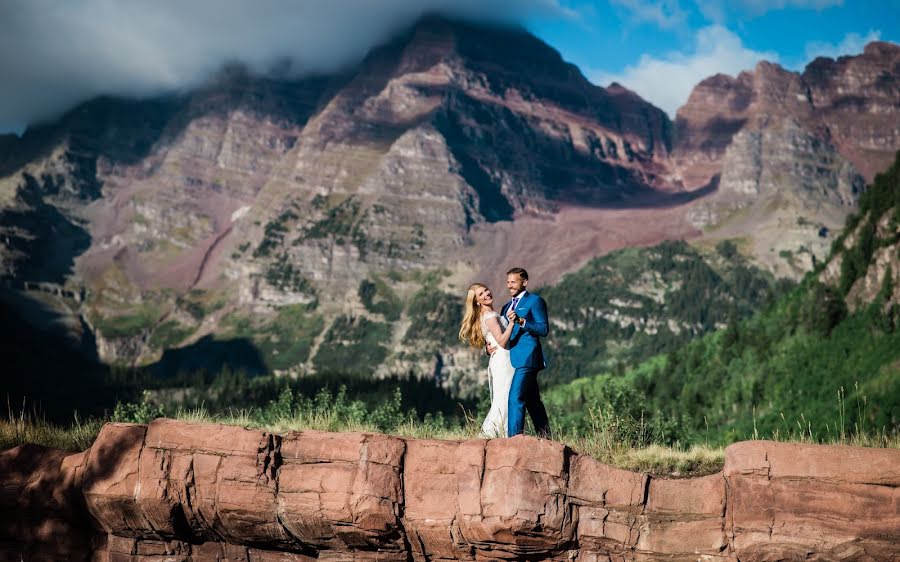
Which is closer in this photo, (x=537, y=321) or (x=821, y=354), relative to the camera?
(x=537, y=321)

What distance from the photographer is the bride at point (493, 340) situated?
61.3 feet

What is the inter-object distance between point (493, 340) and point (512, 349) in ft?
1.57

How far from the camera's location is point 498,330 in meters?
18.8

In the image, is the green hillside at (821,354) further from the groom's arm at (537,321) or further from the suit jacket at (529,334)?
the groom's arm at (537,321)

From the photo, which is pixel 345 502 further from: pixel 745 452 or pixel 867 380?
pixel 867 380

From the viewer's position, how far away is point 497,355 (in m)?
19.2

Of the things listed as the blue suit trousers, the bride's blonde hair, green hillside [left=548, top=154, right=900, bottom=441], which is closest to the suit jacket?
the blue suit trousers

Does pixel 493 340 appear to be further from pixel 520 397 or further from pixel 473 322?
pixel 520 397

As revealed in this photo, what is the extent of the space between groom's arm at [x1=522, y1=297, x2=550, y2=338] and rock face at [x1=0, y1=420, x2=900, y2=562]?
265 cm

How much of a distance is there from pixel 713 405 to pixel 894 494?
105659mm

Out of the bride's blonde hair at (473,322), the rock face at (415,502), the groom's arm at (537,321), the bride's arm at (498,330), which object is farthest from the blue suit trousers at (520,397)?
the rock face at (415,502)

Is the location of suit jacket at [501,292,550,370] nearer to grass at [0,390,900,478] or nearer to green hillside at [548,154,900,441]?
grass at [0,390,900,478]

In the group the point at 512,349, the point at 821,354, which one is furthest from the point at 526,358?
the point at 821,354

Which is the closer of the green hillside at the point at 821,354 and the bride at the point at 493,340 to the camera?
the bride at the point at 493,340
